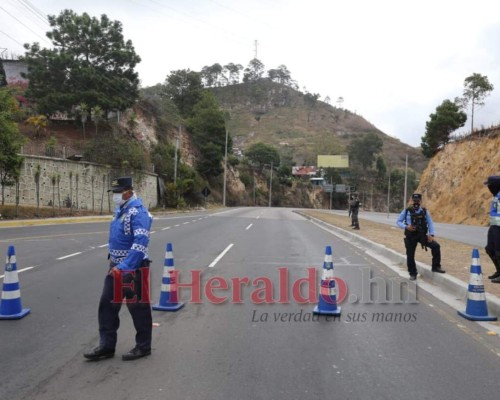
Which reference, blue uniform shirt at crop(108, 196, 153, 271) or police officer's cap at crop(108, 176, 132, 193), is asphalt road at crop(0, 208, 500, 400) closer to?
blue uniform shirt at crop(108, 196, 153, 271)

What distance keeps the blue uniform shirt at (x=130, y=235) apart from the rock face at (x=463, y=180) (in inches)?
1469

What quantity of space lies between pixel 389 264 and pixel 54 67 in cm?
3871

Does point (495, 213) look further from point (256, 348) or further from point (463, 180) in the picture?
point (463, 180)

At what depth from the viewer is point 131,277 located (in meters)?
4.62

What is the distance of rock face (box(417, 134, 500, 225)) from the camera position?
131ft

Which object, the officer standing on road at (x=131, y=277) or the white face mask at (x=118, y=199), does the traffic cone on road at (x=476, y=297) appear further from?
the white face mask at (x=118, y=199)

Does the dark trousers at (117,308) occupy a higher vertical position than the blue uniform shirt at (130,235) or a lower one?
lower

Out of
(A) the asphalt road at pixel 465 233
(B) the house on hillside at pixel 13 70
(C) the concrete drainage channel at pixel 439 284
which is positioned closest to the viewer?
(C) the concrete drainage channel at pixel 439 284

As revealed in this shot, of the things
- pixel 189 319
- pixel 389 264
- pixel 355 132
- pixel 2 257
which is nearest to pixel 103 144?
pixel 2 257

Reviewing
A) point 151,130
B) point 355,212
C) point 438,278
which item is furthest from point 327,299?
point 151,130

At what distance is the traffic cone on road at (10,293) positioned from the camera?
615 centimetres

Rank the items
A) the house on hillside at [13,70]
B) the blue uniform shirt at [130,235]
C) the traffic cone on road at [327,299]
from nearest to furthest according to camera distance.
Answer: the blue uniform shirt at [130,235]
the traffic cone on road at [327,299]
the house on hillside at [13,70]

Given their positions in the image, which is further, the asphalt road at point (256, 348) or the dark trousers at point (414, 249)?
the dark trousers at point (414, 249)

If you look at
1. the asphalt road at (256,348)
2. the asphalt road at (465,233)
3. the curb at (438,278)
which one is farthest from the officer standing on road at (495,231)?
the asphalt road at (465,233)
